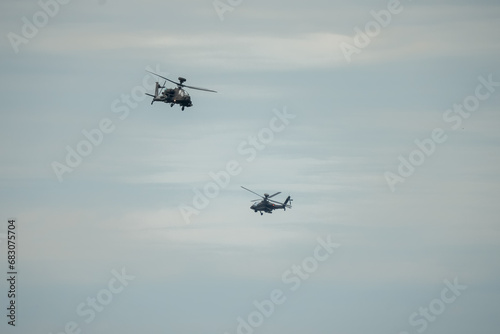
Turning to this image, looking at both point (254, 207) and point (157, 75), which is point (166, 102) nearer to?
point (157, 75)

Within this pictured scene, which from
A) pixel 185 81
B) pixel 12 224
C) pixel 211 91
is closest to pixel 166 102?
pixel 185 81

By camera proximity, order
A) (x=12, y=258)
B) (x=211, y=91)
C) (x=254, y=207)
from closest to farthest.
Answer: (x=211, y=91)
(x=12, y=258)
(x=254, y=207)

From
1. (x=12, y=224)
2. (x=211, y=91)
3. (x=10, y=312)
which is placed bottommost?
(x=10, y=312)

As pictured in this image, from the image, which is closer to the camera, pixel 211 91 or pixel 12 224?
pixel 211 91

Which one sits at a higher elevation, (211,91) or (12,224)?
(211,91)

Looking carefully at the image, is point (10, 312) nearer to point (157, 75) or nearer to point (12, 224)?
point (12, 224)

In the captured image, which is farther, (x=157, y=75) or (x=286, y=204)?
(x=286, y=204)

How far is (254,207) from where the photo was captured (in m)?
194

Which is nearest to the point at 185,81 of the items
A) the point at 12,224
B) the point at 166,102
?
the point at 166,102

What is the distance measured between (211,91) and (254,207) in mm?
43833

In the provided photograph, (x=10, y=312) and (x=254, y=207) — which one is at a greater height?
(x=254, y=207)

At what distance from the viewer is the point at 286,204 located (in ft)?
637

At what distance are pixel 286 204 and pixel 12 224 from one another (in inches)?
1813

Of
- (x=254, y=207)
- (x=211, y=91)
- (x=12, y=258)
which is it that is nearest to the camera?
(x=211, y=91)
